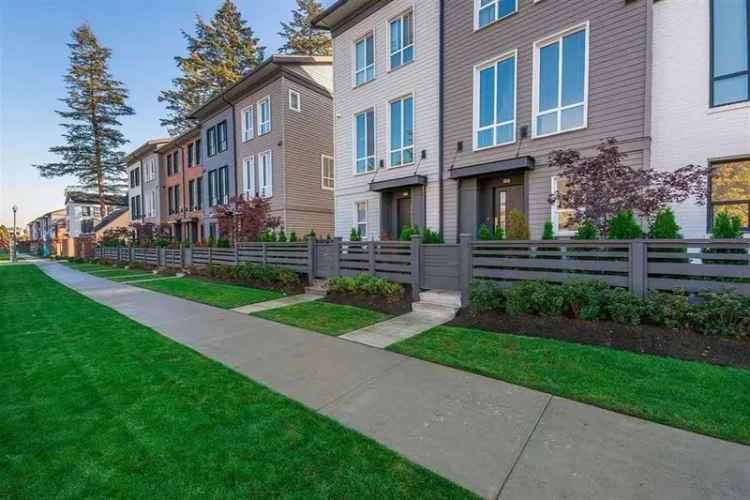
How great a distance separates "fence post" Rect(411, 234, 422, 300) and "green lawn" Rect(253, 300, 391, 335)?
1.08 m

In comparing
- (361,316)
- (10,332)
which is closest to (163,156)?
(10,332)

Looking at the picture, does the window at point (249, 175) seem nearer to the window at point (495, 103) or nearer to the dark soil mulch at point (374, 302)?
the dark soil mulch at point (374, 302)

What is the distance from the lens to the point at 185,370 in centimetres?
389

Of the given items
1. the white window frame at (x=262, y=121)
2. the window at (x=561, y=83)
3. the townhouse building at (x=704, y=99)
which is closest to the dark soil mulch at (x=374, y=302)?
the window at (x=561, y=83)

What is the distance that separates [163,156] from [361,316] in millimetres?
27857

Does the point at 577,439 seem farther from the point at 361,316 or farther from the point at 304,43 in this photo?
the point at 304,43

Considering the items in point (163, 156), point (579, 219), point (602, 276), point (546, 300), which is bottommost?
point (546, 300)

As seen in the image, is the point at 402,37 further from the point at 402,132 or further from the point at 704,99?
the point at 704,99

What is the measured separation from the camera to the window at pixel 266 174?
1634 cm

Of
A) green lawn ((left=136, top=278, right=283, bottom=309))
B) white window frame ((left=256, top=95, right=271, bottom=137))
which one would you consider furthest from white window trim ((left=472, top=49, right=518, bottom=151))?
white window frame ((left=256, top=95, right=271, bottom=137))

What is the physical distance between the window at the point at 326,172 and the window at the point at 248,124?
12.9 feet

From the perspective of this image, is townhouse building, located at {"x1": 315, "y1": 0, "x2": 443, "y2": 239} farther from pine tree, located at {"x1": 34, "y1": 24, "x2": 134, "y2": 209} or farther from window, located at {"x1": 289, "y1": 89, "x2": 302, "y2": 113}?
pine tree, located at {"x1": 34, "y1": 24, "x2": 134, "y2": 209}

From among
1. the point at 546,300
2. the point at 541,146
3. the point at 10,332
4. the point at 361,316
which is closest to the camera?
the point at 546,300

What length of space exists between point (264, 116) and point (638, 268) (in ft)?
54.7
